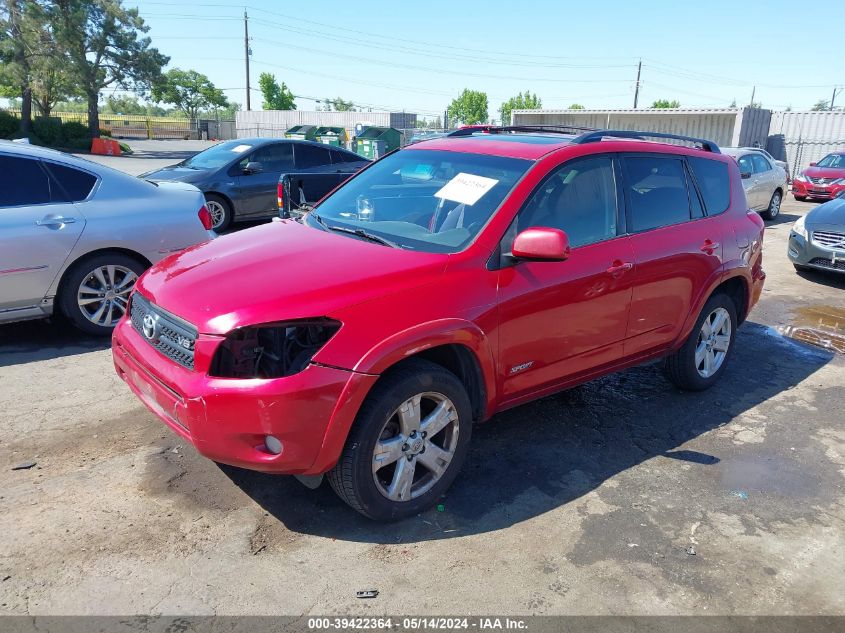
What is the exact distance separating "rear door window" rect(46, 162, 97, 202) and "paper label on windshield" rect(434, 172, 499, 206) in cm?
341

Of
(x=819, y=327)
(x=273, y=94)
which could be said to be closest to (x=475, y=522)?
(x=819, y=327)

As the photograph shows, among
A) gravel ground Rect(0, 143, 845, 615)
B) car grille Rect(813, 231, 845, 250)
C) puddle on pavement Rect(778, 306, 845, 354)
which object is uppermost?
car grille Rect(813, 231, 845, 250)

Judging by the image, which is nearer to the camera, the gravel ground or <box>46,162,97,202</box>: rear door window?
the gravel ground

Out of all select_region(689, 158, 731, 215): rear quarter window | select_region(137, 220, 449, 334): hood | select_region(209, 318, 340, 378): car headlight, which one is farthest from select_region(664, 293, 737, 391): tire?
select_region(209, 318, 340, 378): car headlight

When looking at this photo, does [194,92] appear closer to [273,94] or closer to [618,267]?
[273,94]

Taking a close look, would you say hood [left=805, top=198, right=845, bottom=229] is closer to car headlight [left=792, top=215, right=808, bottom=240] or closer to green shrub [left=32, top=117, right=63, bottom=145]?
car headlight [left=792, top=215, right=808, bottom=240]

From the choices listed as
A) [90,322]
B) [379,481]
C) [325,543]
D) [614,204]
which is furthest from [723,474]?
[90,322]

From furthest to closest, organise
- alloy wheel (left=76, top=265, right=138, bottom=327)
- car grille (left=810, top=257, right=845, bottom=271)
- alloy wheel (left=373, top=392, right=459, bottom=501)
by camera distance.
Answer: car grille (left=810, top=257, right=845, bottom=271), alloy wheel (left=76, top=265, right=138, bottom=327), alloy wheel (left=373, top=392, right=459, bottom=501)

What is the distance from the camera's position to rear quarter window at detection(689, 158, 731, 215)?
16.0 ft

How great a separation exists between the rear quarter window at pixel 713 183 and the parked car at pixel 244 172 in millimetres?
7448

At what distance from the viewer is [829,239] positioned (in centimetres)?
905

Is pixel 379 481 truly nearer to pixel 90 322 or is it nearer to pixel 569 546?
pixel 569 546

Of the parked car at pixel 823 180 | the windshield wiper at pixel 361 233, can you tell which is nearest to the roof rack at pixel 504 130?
the windshield wiper at pixel 361 233

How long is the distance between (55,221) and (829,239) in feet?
30.5
